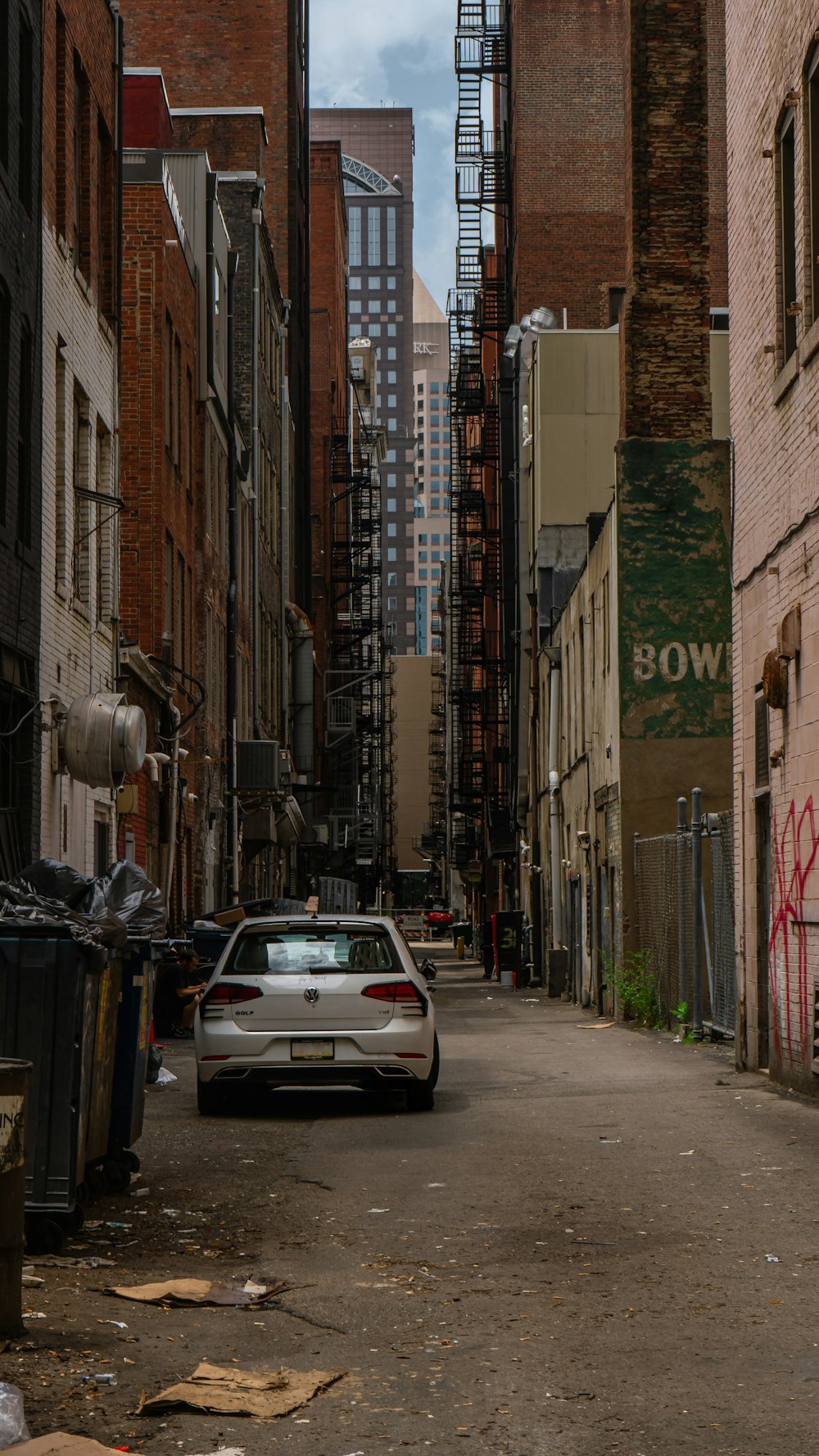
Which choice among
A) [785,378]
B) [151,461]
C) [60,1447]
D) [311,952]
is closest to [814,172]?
[785,378]

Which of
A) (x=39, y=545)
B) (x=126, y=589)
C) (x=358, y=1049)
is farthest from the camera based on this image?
(x=126, y=589)

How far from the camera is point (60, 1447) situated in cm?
480

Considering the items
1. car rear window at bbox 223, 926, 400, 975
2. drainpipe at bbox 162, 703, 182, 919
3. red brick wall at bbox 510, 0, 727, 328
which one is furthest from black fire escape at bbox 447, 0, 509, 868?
car rear window at bbox 223, 926, 400, 975

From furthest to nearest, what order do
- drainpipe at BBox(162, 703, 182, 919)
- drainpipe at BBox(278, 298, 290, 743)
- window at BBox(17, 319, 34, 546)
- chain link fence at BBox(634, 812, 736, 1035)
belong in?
drainpipe at BBox(278, 298, 290, 743), drainpipe at BBox(162, 703, 182, 919), chain link fence at BBox(634, 812, 736, 1035), window at BBox(17, 319, 34, 546)

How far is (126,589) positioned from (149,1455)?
24.5m

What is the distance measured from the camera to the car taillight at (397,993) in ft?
43.5

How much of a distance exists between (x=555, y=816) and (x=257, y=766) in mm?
6407

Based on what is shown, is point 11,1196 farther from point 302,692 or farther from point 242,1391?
point 302,692

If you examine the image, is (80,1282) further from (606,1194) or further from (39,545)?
(39,545)

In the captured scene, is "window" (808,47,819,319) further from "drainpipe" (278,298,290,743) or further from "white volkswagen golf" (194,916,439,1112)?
"drainpipe" (278,298,290,743)

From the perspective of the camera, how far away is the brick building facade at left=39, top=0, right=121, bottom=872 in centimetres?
1927

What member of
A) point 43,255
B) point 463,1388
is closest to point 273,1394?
point 463,1388

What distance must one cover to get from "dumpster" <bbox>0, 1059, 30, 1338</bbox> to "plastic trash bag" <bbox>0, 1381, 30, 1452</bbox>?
3.52 feet

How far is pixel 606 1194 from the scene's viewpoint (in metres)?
9.40
